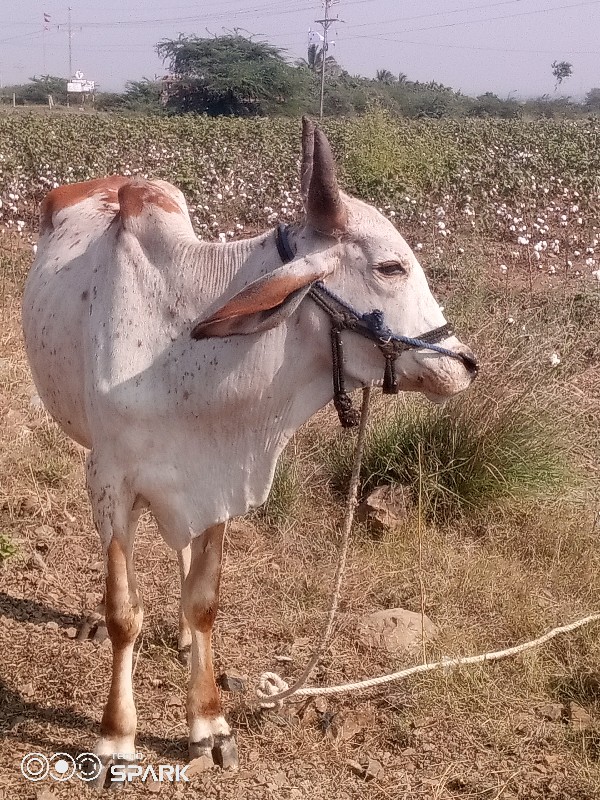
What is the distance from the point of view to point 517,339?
5.01 metres

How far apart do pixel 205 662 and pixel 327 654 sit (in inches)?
27.9

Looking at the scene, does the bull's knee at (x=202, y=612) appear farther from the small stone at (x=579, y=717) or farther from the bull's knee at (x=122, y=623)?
the small stone at (x=579, y=717)

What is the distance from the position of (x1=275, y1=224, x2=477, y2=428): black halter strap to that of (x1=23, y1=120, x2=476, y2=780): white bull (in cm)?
2

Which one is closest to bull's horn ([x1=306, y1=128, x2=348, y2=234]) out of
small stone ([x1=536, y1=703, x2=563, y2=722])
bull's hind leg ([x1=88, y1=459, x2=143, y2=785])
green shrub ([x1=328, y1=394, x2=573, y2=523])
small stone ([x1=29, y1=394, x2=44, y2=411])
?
bull's hind leg ([x1=88, y1=459, x2=143, y2=785])

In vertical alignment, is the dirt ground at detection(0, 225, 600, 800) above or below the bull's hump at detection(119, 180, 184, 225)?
below

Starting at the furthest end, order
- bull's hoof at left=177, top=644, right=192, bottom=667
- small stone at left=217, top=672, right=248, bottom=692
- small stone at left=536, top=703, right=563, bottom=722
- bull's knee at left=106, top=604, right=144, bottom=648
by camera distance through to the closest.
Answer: bull's hoof at left=177, top=644, right=192, bottom=667, small stone at left=217, top=672, right=248, bottom=692, small stone at left=536, top=703, right=563, bottom=722, bull's knee at left=106, top=604, right=144, bottom=648

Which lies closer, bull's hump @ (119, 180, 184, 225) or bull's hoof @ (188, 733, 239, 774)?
bull's hump @ (119, 180, 184, 225)

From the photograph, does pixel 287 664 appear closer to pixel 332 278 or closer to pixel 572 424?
pixel 332 278

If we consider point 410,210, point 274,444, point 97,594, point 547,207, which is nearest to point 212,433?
point 274,444

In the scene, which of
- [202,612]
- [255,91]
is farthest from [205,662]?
[255,91]

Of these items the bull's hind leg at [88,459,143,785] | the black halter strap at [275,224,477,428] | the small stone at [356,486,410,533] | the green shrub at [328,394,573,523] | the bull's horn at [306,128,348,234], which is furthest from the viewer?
the green shrub at [328,394,573,523]

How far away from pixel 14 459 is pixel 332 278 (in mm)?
2845

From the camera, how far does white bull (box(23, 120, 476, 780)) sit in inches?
93.7

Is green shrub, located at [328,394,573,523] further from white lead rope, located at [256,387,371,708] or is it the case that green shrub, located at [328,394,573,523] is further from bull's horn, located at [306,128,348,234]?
bull's horn, located at [306,128,348,234]
